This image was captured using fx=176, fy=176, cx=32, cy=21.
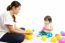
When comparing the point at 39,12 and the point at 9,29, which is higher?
the point at 39,12

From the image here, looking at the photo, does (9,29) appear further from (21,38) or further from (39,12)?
(39,12)

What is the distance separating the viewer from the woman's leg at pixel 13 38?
1248 mm

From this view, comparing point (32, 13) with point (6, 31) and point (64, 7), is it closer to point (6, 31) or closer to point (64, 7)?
point (64, 7)

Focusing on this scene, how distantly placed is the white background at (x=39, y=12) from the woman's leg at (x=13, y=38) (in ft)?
2.52

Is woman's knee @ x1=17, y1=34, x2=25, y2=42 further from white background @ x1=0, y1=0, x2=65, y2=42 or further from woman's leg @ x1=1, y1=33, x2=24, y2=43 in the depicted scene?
white background @ x1=0, y1=0, x2=65, y2=42

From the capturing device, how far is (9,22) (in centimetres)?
125

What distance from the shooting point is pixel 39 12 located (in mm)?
2064

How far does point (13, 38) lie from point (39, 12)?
0.87 meters

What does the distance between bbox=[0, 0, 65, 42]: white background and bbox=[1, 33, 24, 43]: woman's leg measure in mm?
769

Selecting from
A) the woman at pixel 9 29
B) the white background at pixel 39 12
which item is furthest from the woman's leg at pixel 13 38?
the white background at pixel 39 12

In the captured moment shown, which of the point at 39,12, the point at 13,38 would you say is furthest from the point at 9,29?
the point at 39,12

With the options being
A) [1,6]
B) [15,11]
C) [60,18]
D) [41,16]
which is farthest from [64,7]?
[15,11]

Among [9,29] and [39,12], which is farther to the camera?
[39,12]

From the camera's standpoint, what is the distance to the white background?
6.71 ft
